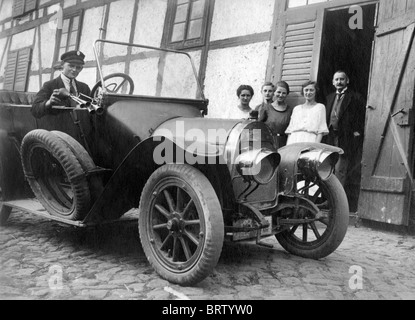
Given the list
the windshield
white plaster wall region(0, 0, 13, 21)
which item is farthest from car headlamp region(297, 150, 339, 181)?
white plaster wall region(0, 0, 13, 21)

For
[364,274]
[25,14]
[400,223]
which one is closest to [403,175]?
[400,223]

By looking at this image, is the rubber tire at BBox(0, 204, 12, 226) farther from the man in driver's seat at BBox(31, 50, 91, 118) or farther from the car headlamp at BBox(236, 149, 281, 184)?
the car headlamp at BBox(236, 149, 281, 184)

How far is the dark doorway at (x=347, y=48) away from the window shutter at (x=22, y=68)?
843 cm

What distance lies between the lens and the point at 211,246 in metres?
2.46

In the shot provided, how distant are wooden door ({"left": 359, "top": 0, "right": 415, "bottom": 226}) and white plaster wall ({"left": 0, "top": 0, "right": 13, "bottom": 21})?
11956 mm

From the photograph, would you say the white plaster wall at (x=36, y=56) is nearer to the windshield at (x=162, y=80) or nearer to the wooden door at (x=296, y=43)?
the wooden door at (x=296, y=43)

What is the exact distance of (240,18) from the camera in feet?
21.5

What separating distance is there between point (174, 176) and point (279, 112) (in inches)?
113

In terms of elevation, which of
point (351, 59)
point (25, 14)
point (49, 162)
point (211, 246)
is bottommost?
point (211, 246)

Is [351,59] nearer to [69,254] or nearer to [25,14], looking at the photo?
[69,254]

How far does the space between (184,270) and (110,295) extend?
1.48 feet

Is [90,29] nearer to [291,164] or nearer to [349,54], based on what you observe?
[349,54]

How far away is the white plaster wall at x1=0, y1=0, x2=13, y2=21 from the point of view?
43.9ft
